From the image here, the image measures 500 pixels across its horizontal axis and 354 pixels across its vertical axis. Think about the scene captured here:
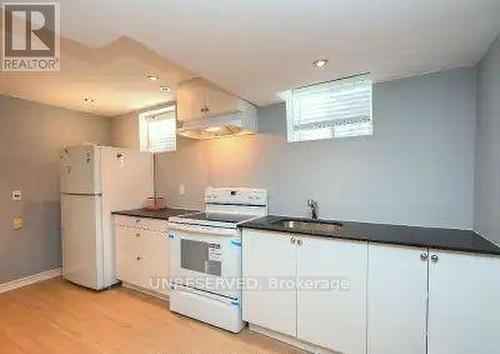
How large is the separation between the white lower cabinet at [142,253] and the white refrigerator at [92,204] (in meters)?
0.15

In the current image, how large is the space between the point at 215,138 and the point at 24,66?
1.94m

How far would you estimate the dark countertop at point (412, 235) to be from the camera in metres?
1.64

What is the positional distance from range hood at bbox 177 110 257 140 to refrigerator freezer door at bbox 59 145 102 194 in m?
1.12

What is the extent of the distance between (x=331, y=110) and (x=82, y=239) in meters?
3.28

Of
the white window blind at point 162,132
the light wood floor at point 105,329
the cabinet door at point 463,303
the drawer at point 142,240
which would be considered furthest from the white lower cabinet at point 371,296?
Answer: the white window blind at point 162,132

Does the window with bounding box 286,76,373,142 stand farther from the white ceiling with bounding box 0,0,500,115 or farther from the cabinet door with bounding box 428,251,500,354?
the cabinet door with bounding box 428,251,500,354

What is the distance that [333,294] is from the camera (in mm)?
2021

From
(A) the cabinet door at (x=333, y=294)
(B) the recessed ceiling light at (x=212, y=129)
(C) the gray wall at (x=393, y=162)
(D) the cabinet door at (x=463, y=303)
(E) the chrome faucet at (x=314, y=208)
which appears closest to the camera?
(D) the cabinet door at (x=463, y=303)

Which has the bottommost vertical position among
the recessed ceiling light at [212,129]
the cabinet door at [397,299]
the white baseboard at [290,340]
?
the white baseboard at [290,340]

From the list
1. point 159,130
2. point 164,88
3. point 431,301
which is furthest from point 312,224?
point 159,130

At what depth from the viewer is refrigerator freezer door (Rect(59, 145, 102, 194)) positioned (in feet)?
10.7

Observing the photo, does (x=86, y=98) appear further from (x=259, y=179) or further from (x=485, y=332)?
(x=485, y=332)

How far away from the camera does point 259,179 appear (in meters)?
3.06

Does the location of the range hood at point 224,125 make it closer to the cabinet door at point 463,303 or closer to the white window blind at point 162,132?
the white window blind at point 162,132
